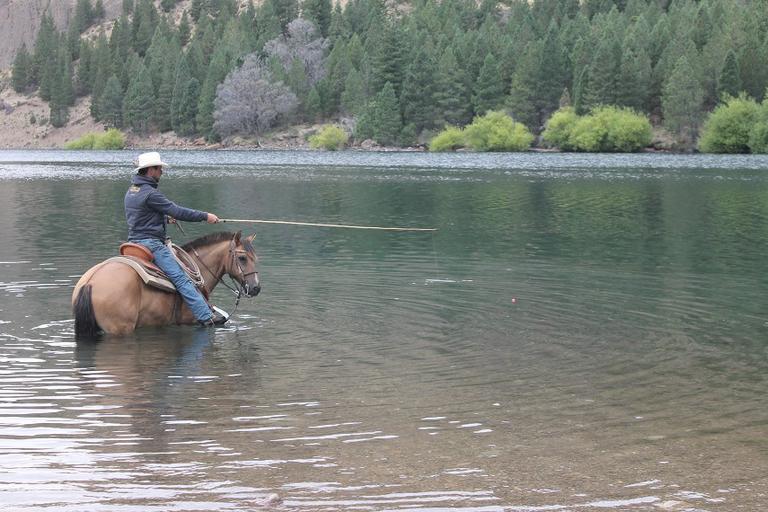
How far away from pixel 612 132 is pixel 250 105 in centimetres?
6991

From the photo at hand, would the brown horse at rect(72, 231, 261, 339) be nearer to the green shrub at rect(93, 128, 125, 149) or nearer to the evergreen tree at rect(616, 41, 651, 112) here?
the evergreen tree at rect(616, 41, 651, 112)

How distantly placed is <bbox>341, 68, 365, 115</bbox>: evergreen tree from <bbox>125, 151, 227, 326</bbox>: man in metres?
162

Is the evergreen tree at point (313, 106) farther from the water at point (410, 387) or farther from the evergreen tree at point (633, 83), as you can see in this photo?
the water at point (410, 387)

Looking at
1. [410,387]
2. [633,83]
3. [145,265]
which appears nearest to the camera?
[410,387]

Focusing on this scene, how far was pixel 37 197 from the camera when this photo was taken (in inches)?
2292

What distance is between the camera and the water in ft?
32.3

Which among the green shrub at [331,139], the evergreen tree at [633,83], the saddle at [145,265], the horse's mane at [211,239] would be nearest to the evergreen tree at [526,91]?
the evergreen tree at [633,83]

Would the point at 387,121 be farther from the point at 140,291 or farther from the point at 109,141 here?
the point at 140,291

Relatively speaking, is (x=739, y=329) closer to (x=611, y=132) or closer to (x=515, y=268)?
(x=515, y=268)

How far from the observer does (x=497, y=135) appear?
146m

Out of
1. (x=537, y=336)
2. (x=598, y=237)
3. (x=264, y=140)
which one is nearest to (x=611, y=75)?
(x=264, y=140)

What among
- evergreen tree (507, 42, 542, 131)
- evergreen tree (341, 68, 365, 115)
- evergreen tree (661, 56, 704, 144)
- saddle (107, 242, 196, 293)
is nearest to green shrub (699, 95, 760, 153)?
evergreen tree (661, 56, 704, 144)

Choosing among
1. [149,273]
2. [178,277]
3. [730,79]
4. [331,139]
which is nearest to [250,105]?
[331,139]

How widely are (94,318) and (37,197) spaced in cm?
4381
